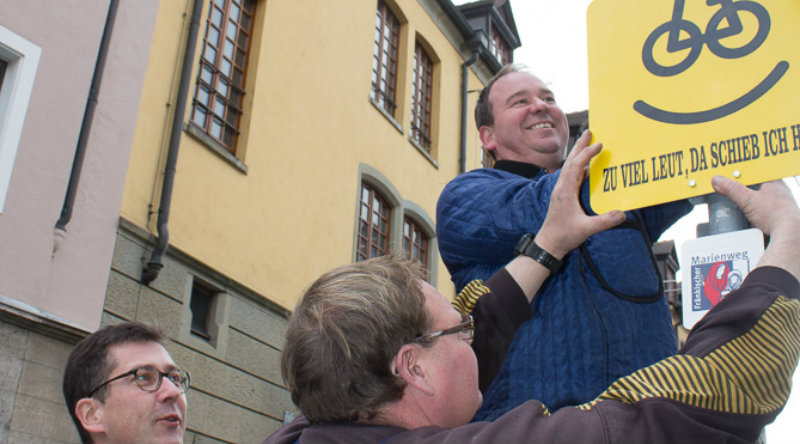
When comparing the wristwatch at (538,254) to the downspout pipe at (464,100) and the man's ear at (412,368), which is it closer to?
the man's ear at (412,368)

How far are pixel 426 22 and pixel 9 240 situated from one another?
38.6ft

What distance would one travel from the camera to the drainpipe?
323 inches

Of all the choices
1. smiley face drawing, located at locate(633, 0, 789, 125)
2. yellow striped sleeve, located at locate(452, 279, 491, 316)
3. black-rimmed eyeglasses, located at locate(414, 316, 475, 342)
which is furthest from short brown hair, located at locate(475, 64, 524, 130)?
black-rimmed eyeglasses, located at locate(414, 316, 475, 342)

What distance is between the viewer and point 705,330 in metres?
1.49

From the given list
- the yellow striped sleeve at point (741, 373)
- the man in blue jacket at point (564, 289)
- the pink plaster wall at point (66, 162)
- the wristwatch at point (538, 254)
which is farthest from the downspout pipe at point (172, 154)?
the yellow striped sleeve at point (741, 373)

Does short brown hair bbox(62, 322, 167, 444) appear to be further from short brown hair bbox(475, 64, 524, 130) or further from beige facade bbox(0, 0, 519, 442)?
beige facade bbox(0, 0, 519, 442)

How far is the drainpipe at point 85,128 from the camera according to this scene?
8.20 metres

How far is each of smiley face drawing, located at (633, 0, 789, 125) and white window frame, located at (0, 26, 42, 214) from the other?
23.4ft

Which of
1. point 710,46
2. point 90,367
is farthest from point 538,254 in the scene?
point 90,367

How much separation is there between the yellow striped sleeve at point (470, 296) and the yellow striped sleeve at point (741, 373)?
2.48ft

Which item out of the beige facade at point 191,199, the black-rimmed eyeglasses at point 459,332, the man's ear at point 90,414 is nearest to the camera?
the black-rimmed eyeglasses at point 459,332

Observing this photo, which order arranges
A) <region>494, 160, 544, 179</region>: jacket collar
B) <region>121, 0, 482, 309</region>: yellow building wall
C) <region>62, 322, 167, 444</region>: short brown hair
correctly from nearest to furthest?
<region>494, 160, 544, 179</region>: jacket collar → <region>62, 322, 167, 444</region>: short brown hair → <region>121, 0, 482, 309</region>: yellow building wall

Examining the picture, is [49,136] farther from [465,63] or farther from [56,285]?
[465,63]

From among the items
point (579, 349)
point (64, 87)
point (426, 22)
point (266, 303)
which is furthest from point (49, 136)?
point (426, 22)
